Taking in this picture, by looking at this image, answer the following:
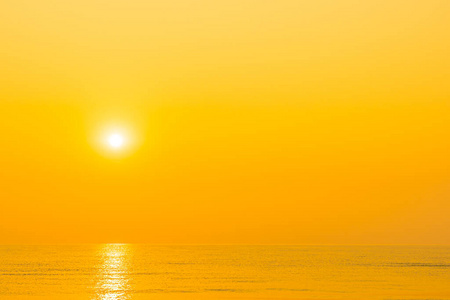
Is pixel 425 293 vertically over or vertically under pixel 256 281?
under

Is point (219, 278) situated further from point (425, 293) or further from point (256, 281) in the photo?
point (425, 293)

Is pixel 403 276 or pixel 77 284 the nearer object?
pixel 77 284

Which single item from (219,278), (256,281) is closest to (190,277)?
(219,278)

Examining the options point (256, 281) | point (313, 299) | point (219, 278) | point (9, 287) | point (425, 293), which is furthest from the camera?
point (219, 278)

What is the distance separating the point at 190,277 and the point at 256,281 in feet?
45.4

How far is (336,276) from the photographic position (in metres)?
108

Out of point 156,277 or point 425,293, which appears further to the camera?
point 156,277

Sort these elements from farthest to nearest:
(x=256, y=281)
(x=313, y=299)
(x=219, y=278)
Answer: (x=219, y=278)
(x=256, y=281)
(x=313, y=299)

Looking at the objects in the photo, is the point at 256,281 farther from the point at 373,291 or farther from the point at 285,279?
the point at 373,291

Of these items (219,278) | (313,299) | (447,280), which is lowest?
(313,299)

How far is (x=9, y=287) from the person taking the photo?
87000mm

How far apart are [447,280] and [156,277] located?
44976mm

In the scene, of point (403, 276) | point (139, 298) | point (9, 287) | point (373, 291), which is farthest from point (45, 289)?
point (403, 276)

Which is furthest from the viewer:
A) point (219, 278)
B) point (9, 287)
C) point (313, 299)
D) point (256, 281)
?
point (219, 278)
